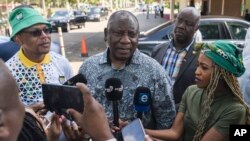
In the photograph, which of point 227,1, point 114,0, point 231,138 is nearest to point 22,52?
point 231,138

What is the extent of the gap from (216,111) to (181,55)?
134cm

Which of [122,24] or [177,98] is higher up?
[122,24]

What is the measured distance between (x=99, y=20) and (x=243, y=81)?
33095mm

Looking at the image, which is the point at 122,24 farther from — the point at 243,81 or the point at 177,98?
the point at 177,98

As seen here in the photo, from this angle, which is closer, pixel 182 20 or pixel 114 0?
pixel 182 20

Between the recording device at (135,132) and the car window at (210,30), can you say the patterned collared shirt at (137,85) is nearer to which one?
the recording device at (135,132)

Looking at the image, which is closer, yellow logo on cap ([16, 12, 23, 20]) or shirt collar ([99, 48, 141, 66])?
shirt collar ([99, 48, 141, 66])

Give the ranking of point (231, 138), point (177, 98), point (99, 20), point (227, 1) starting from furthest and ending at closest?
point (99, 20) < point (227, 1) < point (177, 98) < point (231, 138)

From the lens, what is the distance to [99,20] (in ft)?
114

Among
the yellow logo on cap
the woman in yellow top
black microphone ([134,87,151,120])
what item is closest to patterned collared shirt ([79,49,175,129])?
the woman in yellow top

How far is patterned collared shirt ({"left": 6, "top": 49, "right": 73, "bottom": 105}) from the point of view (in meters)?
2.38

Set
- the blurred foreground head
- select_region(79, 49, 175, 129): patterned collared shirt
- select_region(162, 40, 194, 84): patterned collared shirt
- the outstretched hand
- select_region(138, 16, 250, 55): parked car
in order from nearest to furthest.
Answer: the blurred foreground head < the outstretched hand < select_region(79, 49, 175, 129): patterned collared shirt < select_region(162, 40, 194, 84): patterned collared shirt < select_region(138, 16, 250, 55): parked car

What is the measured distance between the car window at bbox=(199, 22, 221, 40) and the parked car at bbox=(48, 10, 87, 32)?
50.6 feet

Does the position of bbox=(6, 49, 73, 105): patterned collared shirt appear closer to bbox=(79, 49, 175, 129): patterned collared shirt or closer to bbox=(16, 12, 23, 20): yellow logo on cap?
bbox=(16, 12, 23, 20): yellow logo on cap
